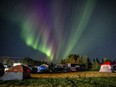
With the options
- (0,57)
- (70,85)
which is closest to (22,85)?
(70,85)

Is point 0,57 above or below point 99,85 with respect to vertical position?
above

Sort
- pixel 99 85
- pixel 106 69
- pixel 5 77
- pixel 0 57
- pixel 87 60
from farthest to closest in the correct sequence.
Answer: pixel 87 60 < pixel 0 57 < pixel 106 69 < pixel 5 77 < pixel 99 85

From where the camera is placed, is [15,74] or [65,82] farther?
[15,74]

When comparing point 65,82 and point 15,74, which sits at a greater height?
point 15,74

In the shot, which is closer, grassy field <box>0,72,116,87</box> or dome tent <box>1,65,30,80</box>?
grassy field <box>0,72,116,87</box>

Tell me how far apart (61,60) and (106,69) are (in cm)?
6033

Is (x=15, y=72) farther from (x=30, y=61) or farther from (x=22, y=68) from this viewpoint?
(x=30, y=61)

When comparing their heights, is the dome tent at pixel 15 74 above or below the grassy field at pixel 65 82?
above

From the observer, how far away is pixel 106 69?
4878cm

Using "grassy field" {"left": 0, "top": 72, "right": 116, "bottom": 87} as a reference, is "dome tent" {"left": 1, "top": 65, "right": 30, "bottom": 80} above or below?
above

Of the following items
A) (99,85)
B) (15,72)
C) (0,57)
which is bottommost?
(99,85)

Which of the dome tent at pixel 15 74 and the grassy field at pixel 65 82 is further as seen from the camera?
the dome tent at pixel 15 74

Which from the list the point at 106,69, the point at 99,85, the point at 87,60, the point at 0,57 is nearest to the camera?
the point at 99,85

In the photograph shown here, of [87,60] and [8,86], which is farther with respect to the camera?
[87,60]
